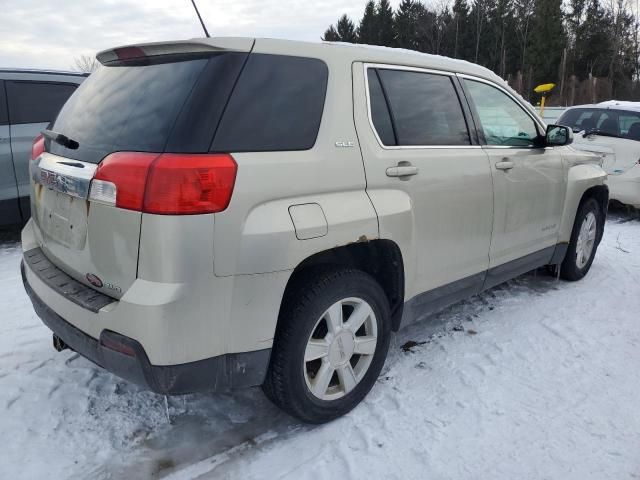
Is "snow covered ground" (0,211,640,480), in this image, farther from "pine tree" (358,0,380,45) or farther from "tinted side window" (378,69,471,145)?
"pine tree" (358,0,380,45)

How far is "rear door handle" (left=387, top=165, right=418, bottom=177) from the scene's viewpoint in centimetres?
264

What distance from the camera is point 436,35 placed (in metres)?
50.2

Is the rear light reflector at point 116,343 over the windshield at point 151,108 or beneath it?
beneath

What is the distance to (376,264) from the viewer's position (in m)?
2.83

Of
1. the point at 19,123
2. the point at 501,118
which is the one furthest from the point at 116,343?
the point at 19,123

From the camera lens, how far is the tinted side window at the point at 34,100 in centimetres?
546

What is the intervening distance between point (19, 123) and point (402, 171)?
4.54m

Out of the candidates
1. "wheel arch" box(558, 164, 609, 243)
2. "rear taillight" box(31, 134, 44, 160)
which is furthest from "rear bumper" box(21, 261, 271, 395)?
"wheel arch" box(558, 164, 609, 243)

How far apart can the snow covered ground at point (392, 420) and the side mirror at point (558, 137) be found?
135 centimetres

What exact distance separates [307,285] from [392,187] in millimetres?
683

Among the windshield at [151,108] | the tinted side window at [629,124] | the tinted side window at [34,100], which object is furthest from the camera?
the tinted side window at [629,124]

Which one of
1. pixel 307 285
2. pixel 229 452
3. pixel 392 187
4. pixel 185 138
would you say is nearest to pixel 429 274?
pixel 392 187

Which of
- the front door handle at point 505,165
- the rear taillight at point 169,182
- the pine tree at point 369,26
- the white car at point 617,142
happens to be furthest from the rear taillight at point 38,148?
the pine tree at point 369,26

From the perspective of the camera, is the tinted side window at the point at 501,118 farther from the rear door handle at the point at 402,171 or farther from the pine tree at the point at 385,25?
the pine tree at the point at 385,25
